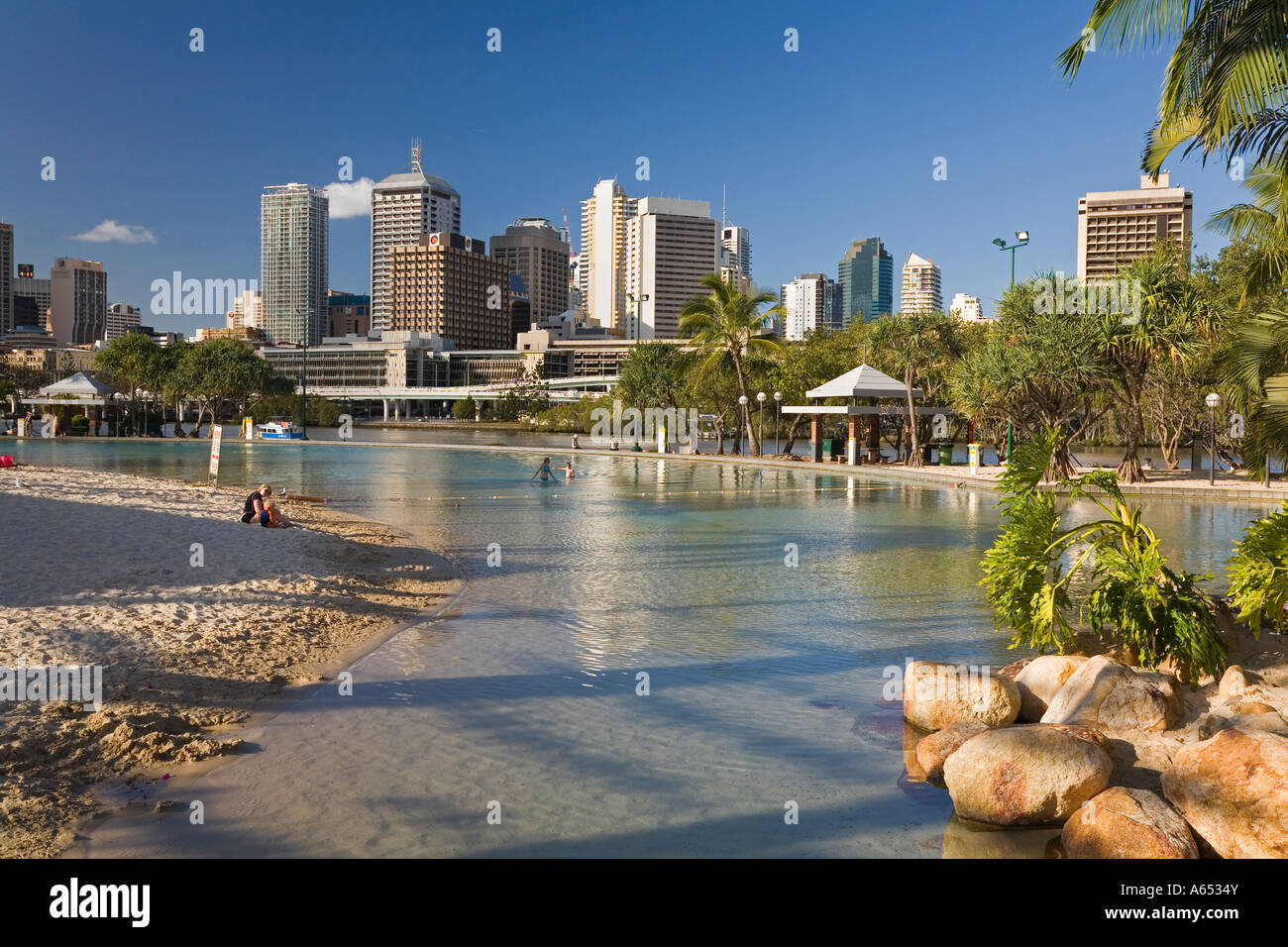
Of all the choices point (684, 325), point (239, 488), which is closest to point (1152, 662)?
point (239, 488)

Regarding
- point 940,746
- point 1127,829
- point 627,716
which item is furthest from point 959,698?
point 627,716

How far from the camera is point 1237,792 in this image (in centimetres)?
540

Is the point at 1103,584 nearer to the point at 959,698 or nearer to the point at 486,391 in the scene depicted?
the point at 959,698

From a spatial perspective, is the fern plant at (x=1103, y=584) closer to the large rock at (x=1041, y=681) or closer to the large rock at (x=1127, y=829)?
the large rock at (x=1041, y=681)

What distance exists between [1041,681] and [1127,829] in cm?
273

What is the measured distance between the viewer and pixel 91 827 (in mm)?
5621

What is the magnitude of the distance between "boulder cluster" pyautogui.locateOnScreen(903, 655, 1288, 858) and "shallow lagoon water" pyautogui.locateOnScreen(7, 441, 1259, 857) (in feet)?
1.07

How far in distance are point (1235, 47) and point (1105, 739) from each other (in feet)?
18.3

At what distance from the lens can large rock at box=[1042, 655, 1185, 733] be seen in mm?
7070

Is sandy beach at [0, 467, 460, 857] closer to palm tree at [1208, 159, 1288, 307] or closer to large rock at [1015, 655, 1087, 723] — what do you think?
large rock at [1015, 655, 1087, 723]

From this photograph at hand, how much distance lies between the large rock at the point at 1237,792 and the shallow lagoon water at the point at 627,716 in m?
1.08

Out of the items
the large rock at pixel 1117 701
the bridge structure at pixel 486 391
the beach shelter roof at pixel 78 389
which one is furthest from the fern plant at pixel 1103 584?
the bridge structure at pixel 486 391

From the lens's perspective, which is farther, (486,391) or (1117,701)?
(486,391)

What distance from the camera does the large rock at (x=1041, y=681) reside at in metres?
7.76
